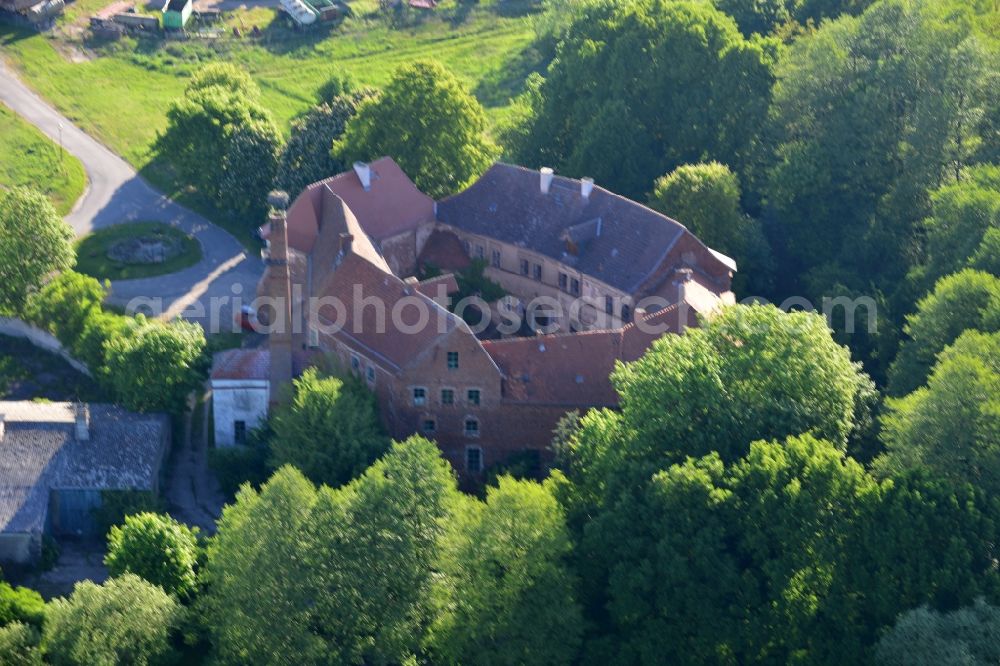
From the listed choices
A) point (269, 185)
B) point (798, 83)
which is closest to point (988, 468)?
point (798, 83)

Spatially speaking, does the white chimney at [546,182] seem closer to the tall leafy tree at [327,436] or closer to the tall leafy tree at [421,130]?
the tall leafy tree at [421,130]

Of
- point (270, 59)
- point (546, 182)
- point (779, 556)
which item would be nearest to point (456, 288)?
point (546, 182)

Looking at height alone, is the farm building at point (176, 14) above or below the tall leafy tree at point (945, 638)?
above

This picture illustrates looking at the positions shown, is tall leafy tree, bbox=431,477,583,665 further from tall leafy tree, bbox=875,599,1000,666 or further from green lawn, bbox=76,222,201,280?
green lawn, bbox=76,222,201,280

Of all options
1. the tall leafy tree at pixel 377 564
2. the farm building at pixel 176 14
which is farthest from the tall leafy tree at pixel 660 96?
the farm building at pixel 176 14

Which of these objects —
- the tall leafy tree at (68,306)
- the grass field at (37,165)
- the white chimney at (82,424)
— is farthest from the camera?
the grass field at (37,165)

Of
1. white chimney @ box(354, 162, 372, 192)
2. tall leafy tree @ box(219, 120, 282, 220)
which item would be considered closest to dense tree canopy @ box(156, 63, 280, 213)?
tall leafy tree @ box(219, 120, 282, 220)

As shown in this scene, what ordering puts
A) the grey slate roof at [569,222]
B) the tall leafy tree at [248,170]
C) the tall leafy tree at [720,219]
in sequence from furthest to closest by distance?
1. the tall leafy tree at [248,170]
2. the tall leafy tree at [720,219]
3. the grey slate roof at [569,222]
